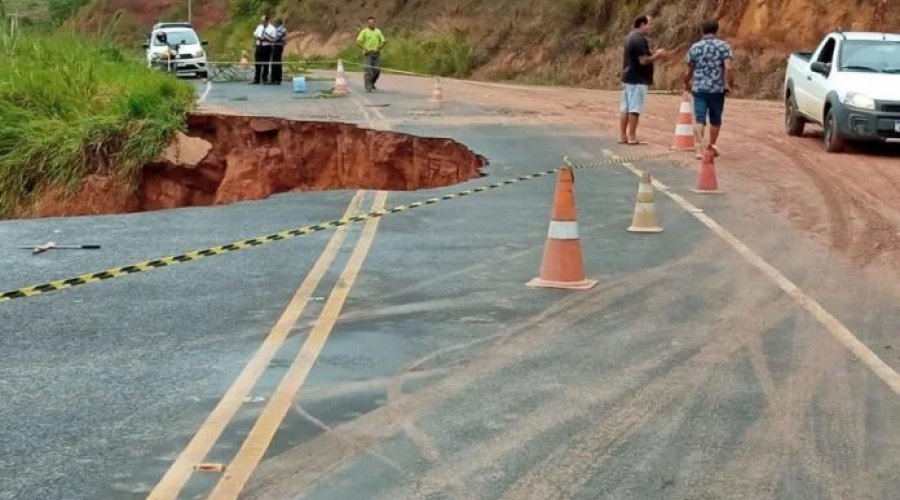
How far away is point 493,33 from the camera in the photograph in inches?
1885

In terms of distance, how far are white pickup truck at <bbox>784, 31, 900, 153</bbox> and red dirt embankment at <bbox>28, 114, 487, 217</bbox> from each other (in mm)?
5574

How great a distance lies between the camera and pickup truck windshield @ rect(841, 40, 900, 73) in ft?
60.3

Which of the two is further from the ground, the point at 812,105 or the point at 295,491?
the point at 812,105

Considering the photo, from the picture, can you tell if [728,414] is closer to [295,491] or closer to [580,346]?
[580,346]

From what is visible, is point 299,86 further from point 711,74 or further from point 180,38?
point 711,74

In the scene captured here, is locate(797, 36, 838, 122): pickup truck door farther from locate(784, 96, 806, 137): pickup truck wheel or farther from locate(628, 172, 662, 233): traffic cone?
locate(628, 172, 662, 233): traffic cone

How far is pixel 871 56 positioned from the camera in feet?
61.4

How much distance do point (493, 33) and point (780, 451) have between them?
4326cm

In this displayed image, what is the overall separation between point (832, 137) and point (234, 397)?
44.4 ft

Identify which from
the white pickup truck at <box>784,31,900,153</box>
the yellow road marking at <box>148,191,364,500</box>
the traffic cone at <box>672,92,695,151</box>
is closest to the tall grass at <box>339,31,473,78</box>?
the white pickup truck at <box>784,31,900,153</box>

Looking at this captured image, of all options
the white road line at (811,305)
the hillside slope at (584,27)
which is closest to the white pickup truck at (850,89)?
the white road line at (811,305)

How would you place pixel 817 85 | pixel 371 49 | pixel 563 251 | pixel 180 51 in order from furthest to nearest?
pixel 180 51, pixel 371 49, pixel 817 85, pixel 563 251

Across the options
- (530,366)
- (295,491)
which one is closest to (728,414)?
(530,366)

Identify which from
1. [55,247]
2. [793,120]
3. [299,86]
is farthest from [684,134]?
[299,86]
